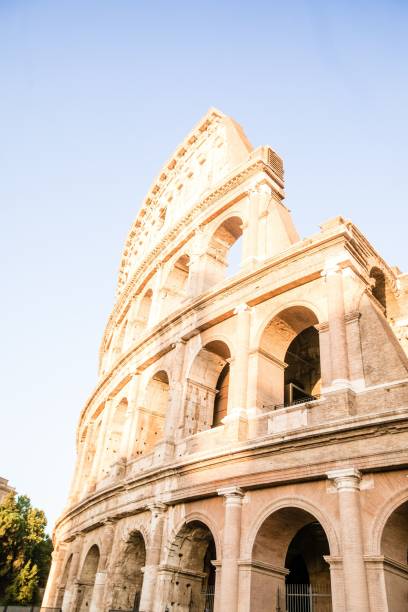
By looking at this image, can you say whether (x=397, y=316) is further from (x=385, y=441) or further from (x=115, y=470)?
(x=115, y=470)

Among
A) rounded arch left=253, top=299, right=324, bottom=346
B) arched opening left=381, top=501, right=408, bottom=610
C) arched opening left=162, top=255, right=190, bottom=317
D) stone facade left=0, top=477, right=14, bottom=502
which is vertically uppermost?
arched opening left=162, top=255, right=190, bottom=317

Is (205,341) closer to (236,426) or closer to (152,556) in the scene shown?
(236,426)

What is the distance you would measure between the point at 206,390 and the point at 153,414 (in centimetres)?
259

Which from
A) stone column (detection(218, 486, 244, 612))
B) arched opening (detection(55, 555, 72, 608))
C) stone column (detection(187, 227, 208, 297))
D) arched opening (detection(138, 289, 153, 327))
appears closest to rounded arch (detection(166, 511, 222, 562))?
stone column (detection(218, 486, 244, 612))

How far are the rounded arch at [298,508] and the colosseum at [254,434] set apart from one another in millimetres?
26

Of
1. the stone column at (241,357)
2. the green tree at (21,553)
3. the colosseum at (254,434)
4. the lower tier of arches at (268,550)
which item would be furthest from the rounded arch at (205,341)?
the green tree at (21,553)

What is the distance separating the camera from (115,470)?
1421 centimetres

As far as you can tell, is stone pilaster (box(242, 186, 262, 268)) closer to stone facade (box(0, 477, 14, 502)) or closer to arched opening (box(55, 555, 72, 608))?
arched opening (box(55, 555, 72, 608))

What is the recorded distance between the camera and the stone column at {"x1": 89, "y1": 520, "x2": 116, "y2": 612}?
499 inches

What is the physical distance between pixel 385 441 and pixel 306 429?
1383mm

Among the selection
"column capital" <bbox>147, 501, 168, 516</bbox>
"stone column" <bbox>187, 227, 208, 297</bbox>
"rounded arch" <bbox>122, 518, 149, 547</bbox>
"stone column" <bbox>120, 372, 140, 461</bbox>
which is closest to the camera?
"column capital" <bbox>147, 501, 168, 516</bbox>

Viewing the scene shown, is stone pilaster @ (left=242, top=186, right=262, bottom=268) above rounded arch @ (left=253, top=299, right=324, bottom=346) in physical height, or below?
above

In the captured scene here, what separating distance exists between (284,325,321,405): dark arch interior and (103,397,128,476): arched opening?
5874 millimetres

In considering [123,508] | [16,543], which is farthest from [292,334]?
[16,543]
